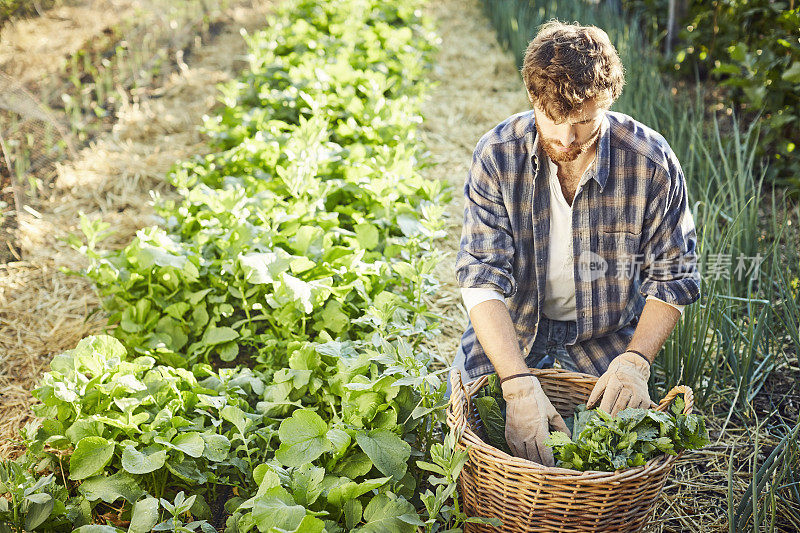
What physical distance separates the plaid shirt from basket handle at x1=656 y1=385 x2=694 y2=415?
202 mm

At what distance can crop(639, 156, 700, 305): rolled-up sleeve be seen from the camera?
1502 millimetres

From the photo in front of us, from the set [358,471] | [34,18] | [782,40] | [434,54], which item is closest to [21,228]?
[358,471]

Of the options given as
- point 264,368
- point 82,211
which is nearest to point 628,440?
point 264,368

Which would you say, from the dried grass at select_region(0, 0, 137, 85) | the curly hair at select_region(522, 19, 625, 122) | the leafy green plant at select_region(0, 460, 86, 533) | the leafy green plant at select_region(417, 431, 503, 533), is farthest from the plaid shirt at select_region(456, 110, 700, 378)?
the dried grass at select_region(0, 0, 137, 85)

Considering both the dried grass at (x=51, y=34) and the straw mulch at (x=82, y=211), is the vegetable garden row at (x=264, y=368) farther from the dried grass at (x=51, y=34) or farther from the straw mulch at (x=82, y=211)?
the dried grass at (x=51, y=34)

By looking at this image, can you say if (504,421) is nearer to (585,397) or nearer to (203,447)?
(585,397)

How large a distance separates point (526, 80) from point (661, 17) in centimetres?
346

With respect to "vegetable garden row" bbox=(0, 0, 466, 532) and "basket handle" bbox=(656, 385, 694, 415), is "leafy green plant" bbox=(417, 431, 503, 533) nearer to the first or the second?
"vegetable garden row" bbox=(0, 0, 466, 532)

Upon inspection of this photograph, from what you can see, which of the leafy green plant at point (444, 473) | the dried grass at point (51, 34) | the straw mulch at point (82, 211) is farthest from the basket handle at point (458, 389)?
the dried grass at point (51, 34)

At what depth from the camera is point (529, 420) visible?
4.57 ft

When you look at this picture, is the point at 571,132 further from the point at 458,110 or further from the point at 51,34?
the point at 51,34

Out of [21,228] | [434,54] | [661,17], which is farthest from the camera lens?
[434,54]

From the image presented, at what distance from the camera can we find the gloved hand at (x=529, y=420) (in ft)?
4.51

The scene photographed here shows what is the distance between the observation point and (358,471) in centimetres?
136
